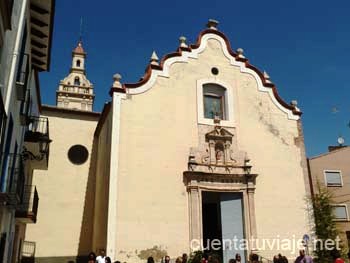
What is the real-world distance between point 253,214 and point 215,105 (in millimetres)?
5862

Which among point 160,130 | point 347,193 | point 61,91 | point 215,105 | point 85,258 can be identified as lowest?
point 85,258

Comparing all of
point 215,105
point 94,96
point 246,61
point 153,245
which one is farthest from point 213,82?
point 94,96

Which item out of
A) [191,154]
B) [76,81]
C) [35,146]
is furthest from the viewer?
[76,81]

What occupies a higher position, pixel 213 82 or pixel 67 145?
pixel 213 82

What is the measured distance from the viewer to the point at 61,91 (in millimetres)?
44062

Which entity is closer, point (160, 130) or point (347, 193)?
point (160, 130)

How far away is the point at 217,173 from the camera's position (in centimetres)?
1816

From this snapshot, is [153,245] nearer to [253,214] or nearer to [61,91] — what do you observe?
[253,214]

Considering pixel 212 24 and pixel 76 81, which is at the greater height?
pixel 76 81

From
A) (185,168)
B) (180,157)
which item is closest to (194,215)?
(185,168)

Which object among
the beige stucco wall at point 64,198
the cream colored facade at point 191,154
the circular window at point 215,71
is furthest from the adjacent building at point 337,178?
the beige stucco wall at point 64,198

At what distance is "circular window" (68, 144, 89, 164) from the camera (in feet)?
75.5

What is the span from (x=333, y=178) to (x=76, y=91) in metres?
30.7

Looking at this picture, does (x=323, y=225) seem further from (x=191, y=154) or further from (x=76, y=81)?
(x=76, y=81)
